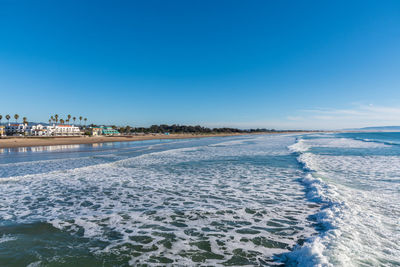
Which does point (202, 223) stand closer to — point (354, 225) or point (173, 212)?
point (173, 212)

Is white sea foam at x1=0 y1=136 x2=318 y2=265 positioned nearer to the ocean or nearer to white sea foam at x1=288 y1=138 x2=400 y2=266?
the ocean

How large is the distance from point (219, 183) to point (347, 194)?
527cm

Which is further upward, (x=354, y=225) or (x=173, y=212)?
(x=354, y=225)

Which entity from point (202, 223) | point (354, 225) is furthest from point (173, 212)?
point (354, 225)

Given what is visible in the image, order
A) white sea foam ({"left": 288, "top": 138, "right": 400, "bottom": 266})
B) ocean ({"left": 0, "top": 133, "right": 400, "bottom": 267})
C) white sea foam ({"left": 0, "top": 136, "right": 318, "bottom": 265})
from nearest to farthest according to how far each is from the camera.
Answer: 1. white sea foam ({"left": 288, "top": 138, "right": 400, "bottom": 266})
2. ocean ({"left": 0, "top": 133, "right": 400, "bottom": 267})
3. white sea foam ({"left": 0, "top": 136, "right": 318, "bottom": 265})

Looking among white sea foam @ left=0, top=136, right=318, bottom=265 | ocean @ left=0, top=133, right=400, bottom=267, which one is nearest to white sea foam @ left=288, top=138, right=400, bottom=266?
ocean @ left=0, top=133, right=400, bottom=267

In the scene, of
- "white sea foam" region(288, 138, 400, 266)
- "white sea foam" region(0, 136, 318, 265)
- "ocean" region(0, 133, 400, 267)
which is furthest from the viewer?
"white sea foam" region(0, 136, 318, 265)

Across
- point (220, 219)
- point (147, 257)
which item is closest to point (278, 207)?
point (220, 219)

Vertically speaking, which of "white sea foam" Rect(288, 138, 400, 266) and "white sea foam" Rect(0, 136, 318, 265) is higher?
"white sea foam" Rect(288, 138, 400, 266)

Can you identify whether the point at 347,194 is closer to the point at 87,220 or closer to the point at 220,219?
the point at 220,219

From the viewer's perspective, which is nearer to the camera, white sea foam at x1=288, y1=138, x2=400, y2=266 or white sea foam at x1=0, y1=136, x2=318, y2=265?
white sea foam at x1=288, y1=138, x2=400, y2=266

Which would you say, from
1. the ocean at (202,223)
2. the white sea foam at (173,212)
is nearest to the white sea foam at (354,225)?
the ocean at (202,223)

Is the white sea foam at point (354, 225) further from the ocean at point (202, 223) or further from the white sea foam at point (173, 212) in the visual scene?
the white sea foam at point (173, 212)

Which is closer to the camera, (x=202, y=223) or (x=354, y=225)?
(x=354, y=225)
